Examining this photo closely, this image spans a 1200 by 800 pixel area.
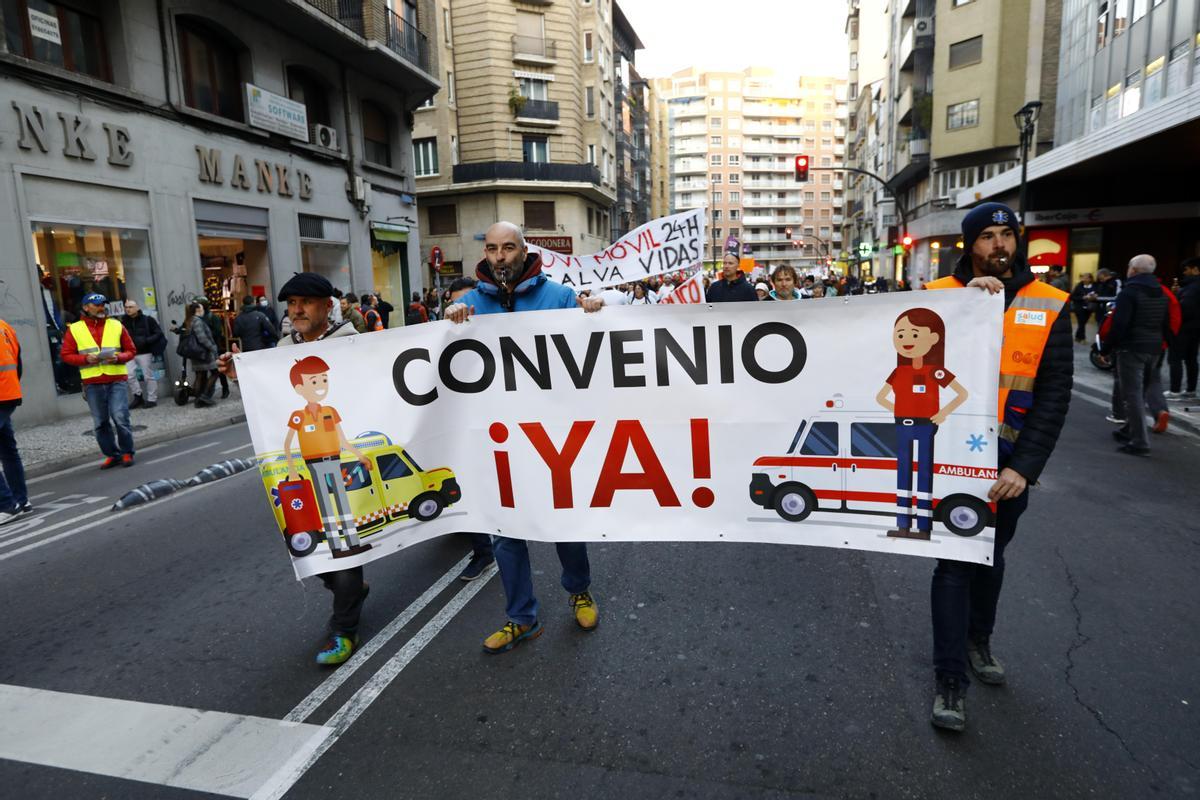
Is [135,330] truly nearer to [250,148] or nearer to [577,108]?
[250,148]

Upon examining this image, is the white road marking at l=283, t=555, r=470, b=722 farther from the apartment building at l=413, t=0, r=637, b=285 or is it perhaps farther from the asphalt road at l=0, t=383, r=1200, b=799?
the apartment building at l=413, t=0, r=637, b=285

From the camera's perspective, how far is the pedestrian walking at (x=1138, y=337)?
24.5 ft

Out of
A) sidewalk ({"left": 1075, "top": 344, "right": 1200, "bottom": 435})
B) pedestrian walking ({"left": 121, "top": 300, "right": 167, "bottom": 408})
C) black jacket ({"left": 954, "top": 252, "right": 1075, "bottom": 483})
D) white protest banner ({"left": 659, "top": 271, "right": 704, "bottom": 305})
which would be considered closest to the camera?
black jacket ({"left": 954, "top": 252, "right": 1075, "bottom": 483})

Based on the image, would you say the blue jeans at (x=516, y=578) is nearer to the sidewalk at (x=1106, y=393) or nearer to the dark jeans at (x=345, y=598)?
the dark jeans at (x=345, y=598)

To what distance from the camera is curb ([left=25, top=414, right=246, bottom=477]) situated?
856 centimetres

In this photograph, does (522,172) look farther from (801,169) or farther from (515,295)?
(515,295)

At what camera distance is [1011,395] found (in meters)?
2.93

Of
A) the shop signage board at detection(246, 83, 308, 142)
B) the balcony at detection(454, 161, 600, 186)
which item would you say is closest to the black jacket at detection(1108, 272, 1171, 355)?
the shop signage board at detection(246, 83, 308, 142)

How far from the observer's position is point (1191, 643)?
351cm

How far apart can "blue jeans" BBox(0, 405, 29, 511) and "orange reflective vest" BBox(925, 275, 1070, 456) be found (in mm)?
7741

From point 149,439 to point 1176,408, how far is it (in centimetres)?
1385

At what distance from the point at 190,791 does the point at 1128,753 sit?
3.45 m

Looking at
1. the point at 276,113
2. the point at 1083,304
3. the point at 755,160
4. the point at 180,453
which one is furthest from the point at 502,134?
the point at 755,160

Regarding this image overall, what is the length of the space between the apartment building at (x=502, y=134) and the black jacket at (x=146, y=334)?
90.8 feet
